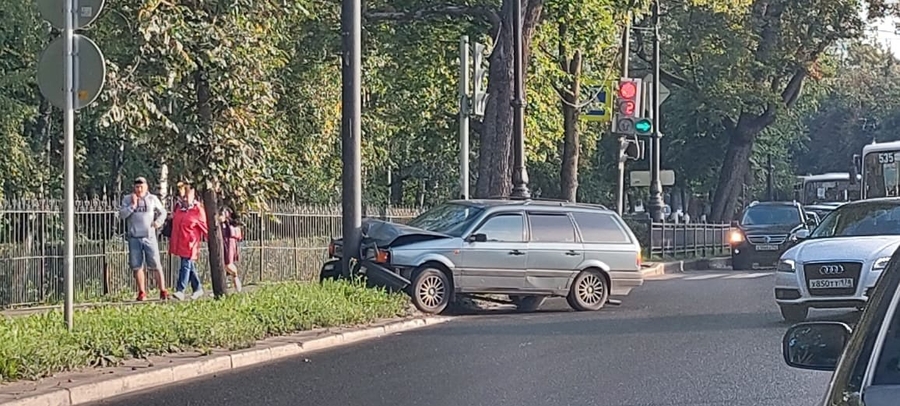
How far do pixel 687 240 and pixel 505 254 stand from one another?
2223 centimetres

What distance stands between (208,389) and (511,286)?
7842 mm

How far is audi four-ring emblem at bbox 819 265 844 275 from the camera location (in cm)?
1441

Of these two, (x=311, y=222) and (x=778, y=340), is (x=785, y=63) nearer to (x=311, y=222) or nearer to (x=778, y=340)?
(x=311, y=222)

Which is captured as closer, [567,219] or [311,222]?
[567,219]

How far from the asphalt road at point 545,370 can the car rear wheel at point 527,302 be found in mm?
1715

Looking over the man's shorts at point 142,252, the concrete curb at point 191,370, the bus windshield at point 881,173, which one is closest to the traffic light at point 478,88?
the man's shorts at point 142,252

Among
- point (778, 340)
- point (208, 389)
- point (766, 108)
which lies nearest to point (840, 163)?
point (766, 108)

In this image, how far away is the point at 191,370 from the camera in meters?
11.1

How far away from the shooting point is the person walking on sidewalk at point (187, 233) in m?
18.5

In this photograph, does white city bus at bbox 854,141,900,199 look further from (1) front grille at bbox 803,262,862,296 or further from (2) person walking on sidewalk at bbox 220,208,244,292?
(2) person walking on sidewalk at bbox 220,208,244,292

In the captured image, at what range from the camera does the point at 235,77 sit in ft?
50.1

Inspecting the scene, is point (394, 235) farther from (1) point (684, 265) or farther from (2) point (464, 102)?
(1) point (684, 265)

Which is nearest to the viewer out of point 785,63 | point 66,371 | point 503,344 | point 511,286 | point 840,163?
point 66,371

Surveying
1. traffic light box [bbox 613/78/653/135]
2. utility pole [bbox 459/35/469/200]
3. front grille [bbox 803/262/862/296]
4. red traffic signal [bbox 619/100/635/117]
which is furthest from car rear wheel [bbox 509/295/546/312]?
red traffic signal [bbox 619/100/635/117]
